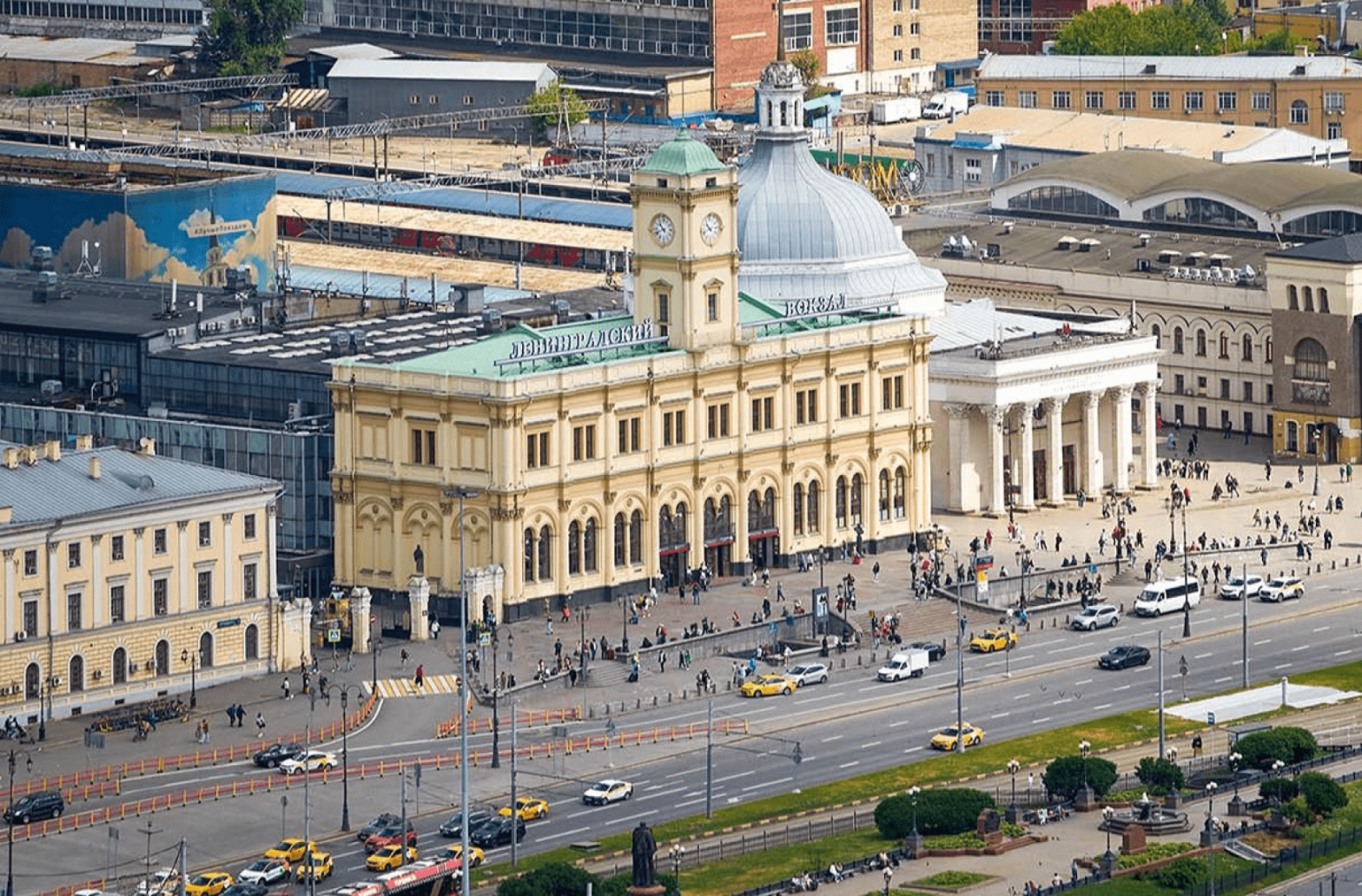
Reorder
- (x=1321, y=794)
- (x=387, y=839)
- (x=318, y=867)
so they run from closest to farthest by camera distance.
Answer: (x=318, y=867)
(x=387, y=839)
(x=1321, y=794)

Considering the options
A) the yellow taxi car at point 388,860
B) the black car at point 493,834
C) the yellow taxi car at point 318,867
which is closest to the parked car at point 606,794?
the black car at point 493,834

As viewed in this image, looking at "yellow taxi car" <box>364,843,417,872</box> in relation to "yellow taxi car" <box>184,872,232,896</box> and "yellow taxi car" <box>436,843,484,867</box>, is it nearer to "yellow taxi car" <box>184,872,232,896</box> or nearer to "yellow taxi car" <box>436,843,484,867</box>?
"yellow taxi car" <box>436,843,484,867</box>

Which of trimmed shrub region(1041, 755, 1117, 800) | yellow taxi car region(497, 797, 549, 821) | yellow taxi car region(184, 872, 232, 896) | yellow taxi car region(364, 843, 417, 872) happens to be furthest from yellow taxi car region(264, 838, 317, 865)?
trimmed shrub region(1041, 755, 1117, 800)

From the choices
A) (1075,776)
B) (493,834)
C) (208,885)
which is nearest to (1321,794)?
(1075,776)

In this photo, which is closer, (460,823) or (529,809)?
(460,823)

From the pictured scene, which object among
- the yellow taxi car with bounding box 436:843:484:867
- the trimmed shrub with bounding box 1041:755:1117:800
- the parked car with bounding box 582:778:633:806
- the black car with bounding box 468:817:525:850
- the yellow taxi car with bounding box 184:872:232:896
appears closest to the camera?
the yellow taxi car with bounding box 184:872:232:896

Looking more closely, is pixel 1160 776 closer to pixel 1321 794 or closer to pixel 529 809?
pixel 1321 794

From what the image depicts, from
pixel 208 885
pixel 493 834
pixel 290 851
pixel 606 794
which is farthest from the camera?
pixel 606 794
